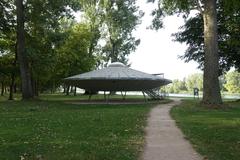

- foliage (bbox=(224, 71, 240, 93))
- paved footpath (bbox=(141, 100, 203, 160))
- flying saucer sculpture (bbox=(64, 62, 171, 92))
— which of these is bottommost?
paved footpath (bbox=(141, 100, 203, 160))

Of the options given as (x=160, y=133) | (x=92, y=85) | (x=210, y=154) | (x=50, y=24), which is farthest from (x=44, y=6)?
(x=210, y=154)

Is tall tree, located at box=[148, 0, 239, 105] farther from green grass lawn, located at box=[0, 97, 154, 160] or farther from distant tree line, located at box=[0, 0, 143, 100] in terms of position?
green grass lawn, located at box=[0, 97, 154, 160]

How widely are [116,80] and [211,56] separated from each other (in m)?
11.2

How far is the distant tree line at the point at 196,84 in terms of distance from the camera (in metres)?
99.3

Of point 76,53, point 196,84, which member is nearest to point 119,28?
point 76,53

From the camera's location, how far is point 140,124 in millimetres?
18234

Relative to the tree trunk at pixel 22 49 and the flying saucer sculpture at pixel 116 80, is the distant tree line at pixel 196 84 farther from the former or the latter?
the tree trunk at pixel 22 49

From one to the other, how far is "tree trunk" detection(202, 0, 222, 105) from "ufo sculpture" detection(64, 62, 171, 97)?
389 inches

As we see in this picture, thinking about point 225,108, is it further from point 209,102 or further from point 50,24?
point 50,24

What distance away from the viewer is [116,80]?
39500mm

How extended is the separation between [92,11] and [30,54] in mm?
30737

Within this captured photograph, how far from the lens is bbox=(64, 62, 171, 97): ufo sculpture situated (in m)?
39.4

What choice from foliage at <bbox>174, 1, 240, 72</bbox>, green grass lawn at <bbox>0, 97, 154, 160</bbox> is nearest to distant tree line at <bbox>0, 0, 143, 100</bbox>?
foliage at <bbox>174, 1, 240, 72</bbox>

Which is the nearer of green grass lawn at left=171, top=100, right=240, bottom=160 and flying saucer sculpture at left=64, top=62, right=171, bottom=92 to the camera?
green grass lawn at left=171, top=100, right=240, bottom=160
